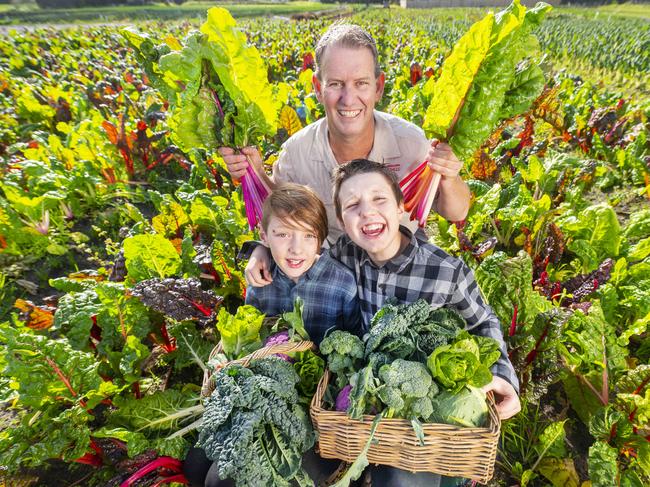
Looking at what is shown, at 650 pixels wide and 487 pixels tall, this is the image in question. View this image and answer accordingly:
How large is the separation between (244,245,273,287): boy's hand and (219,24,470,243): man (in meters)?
0.47

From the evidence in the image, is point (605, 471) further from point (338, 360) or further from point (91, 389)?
point (91, 389)

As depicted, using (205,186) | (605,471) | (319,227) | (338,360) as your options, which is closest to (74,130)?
(205,186)

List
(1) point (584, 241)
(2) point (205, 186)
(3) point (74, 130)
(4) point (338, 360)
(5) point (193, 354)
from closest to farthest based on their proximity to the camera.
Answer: (4) point (338, 360) < (5) point (193, 354) < (1) point (584, 241) < (2) point (205, 186) < (3) point (74, 130)

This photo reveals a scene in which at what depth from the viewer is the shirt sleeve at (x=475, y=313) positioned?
173 centimetres

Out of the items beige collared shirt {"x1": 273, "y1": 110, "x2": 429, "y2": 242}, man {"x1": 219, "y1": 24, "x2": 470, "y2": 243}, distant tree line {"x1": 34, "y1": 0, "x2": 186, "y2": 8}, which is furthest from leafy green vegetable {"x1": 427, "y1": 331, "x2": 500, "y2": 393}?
distant tree line {"x1": 34, "y1": 0, "x2": 186, "y2": 8}

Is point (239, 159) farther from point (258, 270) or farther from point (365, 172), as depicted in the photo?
point (365, 172)

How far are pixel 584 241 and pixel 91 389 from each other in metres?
3.50

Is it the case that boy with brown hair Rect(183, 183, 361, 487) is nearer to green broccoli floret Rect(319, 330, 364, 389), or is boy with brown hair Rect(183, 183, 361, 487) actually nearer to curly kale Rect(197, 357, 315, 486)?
green broccoli floret Rect(319, 330, 364, 389)

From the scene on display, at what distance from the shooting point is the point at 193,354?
237cm

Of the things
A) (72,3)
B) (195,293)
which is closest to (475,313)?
(195,293)

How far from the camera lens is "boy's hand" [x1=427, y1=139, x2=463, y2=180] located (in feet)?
6.00

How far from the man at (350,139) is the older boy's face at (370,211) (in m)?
0.37

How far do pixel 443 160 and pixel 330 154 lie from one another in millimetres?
917

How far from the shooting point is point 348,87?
214 centimetres
